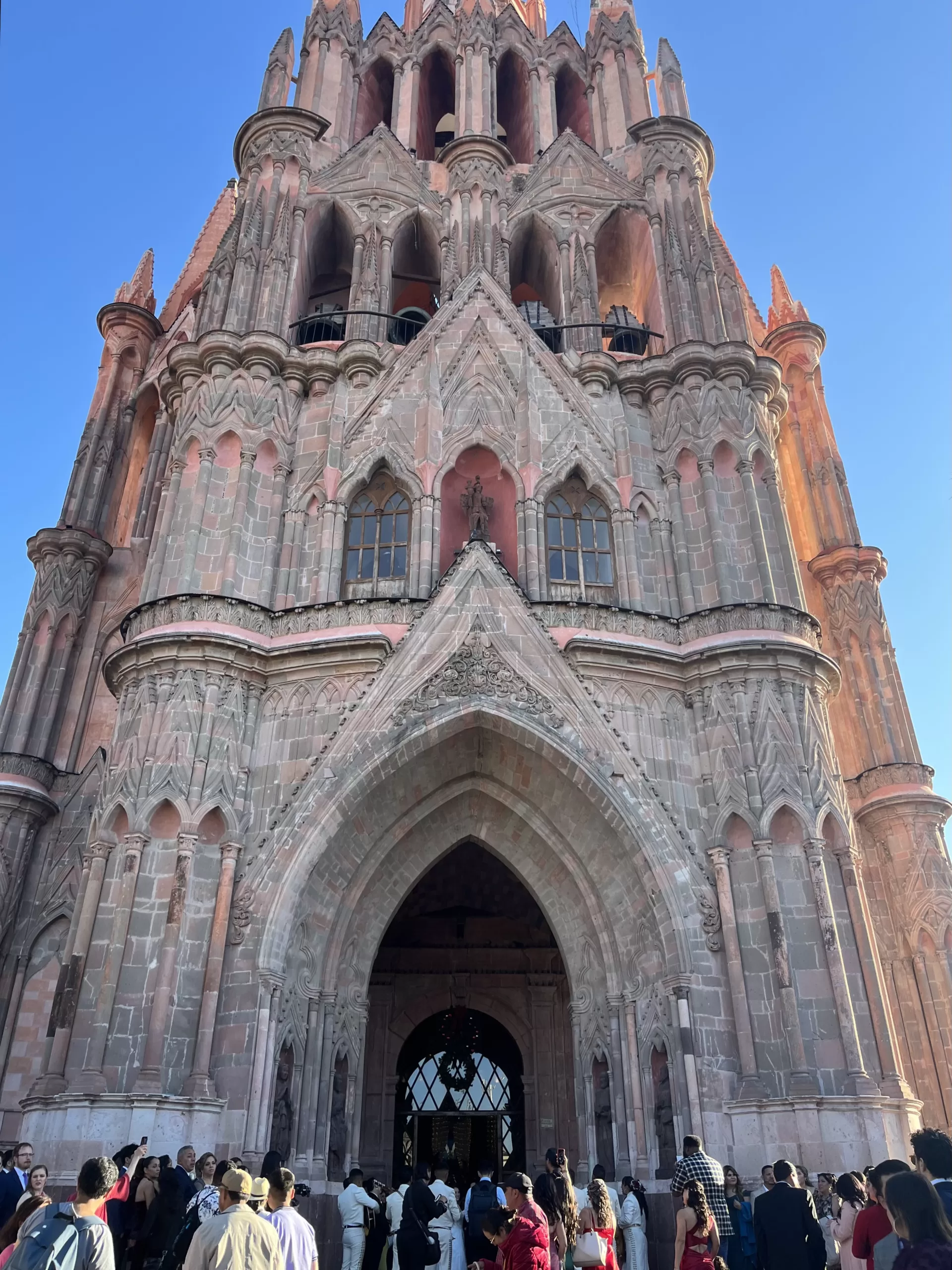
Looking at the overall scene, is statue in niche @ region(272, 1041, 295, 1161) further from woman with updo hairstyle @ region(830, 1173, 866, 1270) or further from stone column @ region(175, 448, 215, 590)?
woman with updo hairstyle @ region(830, 1173, 866, 1270)

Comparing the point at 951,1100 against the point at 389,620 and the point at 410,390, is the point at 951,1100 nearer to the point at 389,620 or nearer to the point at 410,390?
the point at 389,620

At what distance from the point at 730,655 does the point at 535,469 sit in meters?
5.73

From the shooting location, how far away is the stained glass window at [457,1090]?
20.9 m

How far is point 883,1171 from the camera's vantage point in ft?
18.7

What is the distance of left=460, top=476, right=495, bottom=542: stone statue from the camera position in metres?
19.4

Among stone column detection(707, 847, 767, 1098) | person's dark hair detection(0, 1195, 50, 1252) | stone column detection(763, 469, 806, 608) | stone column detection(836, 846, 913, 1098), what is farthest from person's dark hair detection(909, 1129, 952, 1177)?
stone column detection(763, 469, 806, 608)

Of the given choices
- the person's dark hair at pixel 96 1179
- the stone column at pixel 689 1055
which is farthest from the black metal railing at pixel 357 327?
the person's dark hair at pixel 96 1179

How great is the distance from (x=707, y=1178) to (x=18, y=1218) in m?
5.68

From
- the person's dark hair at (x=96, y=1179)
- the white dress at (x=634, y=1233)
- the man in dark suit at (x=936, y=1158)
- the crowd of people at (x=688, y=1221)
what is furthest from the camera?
the white dress at (x=634, y=1233)

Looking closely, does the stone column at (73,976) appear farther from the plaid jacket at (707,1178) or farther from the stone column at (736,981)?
the stone column at (736,981)

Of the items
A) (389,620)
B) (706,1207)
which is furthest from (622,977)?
(706,1207)

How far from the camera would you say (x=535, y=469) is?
20391 mm

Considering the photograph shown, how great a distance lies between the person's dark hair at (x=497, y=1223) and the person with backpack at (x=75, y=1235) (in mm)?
2195

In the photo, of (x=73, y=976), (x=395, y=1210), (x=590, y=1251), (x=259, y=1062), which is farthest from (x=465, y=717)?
(x=590, y=1251)
